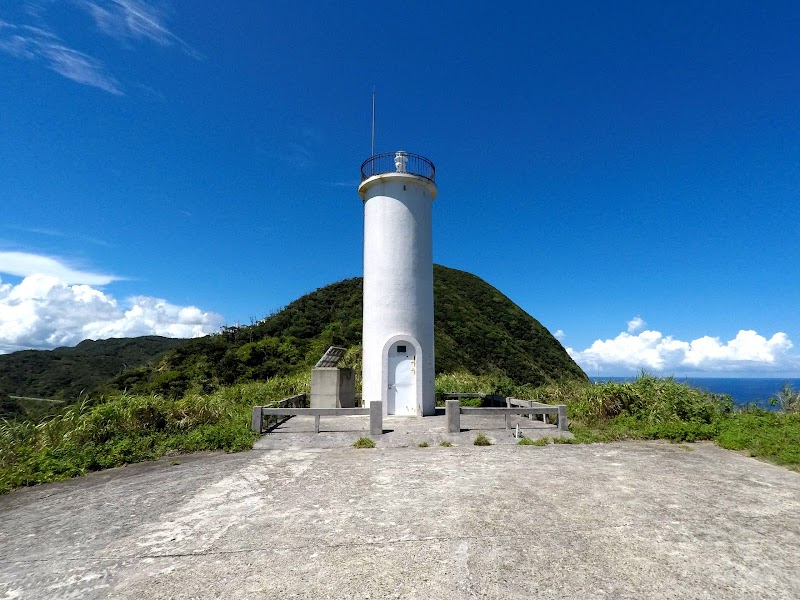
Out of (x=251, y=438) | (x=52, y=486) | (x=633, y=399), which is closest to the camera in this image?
(x=52, y=486)

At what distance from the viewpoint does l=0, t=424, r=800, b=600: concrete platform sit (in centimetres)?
368

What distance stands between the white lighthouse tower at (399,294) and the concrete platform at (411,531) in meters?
5.76

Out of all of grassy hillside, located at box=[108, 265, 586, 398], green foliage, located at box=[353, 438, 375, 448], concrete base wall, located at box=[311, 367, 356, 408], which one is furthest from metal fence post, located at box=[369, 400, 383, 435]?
grassy hillside, located at box=[108, 265, 586, 398]

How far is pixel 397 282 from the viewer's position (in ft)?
45.2

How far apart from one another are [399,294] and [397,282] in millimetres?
396

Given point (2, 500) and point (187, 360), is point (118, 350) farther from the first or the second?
point (2, 500)

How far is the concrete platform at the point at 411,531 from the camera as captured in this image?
368cm

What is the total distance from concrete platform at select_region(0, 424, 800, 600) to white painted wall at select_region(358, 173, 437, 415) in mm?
5963

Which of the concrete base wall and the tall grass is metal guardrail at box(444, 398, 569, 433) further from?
the concrete base wall

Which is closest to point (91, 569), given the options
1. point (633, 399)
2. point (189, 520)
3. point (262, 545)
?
point (189, 520)

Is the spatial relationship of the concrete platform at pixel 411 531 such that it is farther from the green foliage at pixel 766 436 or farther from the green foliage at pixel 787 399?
the green foliage at pixel 787 399

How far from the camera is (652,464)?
24.8 ft

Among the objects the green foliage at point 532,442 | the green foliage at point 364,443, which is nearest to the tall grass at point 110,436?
the green foliage at point 364,443

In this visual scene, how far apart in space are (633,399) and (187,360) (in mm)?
32846
